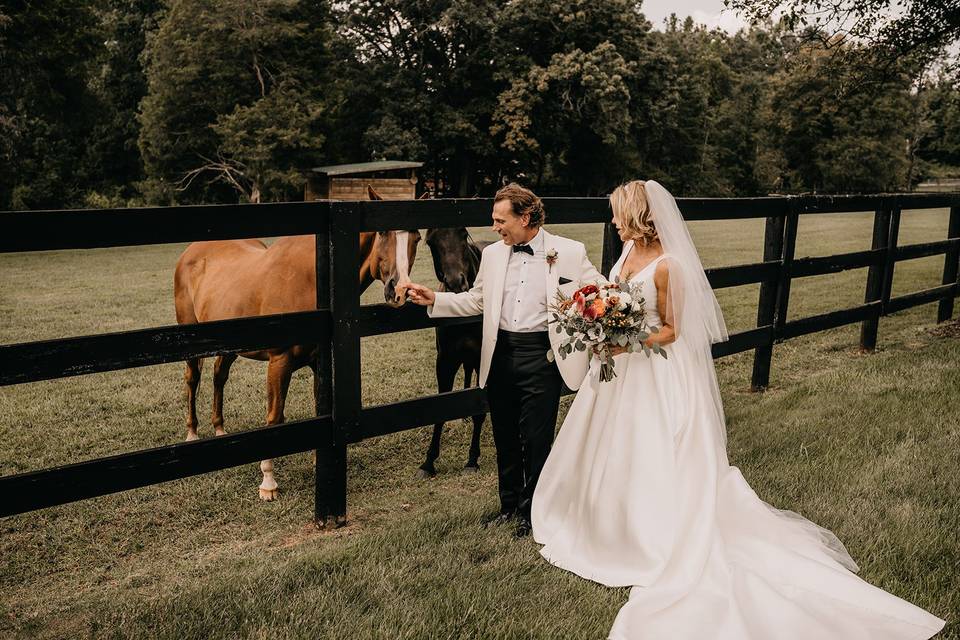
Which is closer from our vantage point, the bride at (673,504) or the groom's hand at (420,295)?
the bride at (673,504)

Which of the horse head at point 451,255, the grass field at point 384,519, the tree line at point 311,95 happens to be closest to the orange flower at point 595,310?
the grass field at point 384,519

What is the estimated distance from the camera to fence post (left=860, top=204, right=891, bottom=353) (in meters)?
9.04

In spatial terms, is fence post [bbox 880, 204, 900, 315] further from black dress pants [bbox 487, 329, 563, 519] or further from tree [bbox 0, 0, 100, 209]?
tree [bbox 0, 0, 100, 209]

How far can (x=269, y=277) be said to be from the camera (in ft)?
17.5

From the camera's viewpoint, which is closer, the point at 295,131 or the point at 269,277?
the point at 269,277

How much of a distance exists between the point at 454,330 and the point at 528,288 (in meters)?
Answer: 1.42

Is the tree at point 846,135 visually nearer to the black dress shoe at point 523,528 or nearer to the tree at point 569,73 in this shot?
the tree at point 569,73

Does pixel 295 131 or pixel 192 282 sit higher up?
pixel 295 131

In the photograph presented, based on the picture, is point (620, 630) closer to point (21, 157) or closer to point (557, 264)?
point (557, 264)

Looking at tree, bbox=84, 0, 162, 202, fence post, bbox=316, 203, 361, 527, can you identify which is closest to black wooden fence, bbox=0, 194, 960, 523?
fence post, bbox=316, 203, 361, 527

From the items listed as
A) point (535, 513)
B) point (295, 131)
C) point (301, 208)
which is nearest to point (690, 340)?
point (535, 513)

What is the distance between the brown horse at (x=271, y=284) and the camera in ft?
15.4

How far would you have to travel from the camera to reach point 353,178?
1304 inches

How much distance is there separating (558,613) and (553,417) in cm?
119
